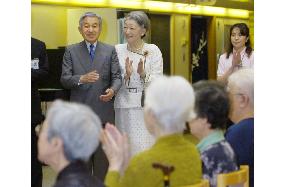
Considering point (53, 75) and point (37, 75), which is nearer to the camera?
point (37, 75)

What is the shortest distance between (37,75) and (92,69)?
328mm

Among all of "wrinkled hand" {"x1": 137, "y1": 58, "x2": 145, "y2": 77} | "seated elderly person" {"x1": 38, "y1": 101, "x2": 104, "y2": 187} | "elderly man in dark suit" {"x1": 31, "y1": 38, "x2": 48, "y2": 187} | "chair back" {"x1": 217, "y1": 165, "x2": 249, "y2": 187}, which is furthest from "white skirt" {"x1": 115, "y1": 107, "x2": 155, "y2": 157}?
"seated elderly person" {"x1": 38, "y1": 101, "x2": 104, "y2": 187}

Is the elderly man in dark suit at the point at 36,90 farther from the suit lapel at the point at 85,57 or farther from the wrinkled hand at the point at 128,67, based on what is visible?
the wrinkled hand at the point at 128,67

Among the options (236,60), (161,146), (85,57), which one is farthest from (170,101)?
(236,60)

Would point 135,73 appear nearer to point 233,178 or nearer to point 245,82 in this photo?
point 245,82

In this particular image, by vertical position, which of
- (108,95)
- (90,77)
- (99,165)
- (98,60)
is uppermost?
(98,60)

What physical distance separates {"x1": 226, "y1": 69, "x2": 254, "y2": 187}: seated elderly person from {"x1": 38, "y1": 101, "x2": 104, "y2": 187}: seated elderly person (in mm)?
789

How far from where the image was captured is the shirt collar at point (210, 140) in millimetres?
2008

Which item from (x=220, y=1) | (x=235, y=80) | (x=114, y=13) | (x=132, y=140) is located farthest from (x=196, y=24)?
(x=235, y=80)

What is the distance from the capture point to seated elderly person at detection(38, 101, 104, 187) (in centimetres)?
158

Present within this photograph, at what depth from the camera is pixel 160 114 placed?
1775 mm

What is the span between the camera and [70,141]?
1594 mm
